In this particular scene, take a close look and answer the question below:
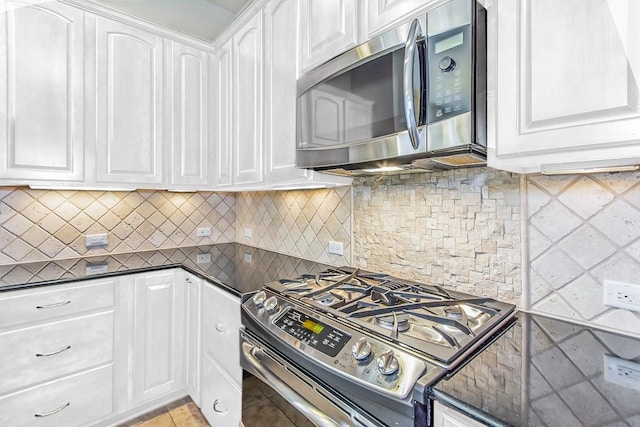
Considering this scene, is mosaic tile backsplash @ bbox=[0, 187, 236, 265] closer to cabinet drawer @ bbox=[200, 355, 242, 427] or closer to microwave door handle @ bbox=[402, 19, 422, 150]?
cabinet drawer @ bbox=[200, 355, 242, 427]

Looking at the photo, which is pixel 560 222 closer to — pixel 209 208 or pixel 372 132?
pixel 372 132

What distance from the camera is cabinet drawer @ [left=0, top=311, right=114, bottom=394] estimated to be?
1.51m

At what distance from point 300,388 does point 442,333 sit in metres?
0.46

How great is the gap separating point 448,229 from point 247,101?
134cm

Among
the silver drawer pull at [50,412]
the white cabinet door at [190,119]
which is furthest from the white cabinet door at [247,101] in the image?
the silver drawer pull at [50,412]

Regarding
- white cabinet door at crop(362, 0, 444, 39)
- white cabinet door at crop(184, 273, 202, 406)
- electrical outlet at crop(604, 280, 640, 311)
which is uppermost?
white cabinet door at crop(362, 0, 444, 39)

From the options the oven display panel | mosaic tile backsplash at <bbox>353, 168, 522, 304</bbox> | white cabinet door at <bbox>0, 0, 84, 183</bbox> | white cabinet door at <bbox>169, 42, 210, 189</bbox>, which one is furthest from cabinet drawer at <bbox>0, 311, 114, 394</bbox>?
mosaic tile backsplash at <bbox>353, 168, 522, 304</bbox>

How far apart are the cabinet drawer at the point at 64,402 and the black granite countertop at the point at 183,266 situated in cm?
53

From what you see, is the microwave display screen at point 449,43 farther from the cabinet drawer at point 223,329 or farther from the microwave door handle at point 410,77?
the cabinet drawer at point 223,329

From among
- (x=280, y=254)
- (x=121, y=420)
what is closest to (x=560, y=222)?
(x=280, y=254)

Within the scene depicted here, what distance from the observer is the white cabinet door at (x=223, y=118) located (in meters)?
2.11

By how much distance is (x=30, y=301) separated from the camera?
60.3 inches

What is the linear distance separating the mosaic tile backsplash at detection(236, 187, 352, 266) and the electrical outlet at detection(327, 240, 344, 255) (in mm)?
22

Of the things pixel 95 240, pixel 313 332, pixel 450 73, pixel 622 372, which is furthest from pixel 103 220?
pixel 622 372
